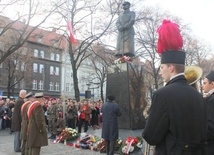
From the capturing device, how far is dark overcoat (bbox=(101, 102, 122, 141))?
25.8 ft

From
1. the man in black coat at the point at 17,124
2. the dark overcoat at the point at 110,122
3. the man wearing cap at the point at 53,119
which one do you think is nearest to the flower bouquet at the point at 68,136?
the man wearing cap at the point at 53,119

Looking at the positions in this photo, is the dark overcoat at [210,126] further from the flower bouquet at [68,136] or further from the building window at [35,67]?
the building window at [35,67]

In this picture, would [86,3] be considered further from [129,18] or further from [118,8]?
[129,18]

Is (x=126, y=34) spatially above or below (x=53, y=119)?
above

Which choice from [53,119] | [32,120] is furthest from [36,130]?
[53,119]

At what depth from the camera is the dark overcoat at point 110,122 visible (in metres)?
7.86

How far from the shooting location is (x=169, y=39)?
2.66 metres

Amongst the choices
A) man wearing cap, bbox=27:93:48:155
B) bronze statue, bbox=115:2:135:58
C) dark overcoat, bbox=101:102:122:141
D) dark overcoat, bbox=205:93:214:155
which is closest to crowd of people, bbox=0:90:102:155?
man wearing cap, bbox=27:93:48:155

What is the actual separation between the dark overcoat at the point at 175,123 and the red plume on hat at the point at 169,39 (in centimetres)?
45

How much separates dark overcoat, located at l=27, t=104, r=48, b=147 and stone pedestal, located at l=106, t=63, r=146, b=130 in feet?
11.8

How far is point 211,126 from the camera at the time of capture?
3.48 meters

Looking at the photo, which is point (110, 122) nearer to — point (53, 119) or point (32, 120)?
point (32, 120)

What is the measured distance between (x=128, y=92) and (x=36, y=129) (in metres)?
3.97

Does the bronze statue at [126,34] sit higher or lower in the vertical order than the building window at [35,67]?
lower
